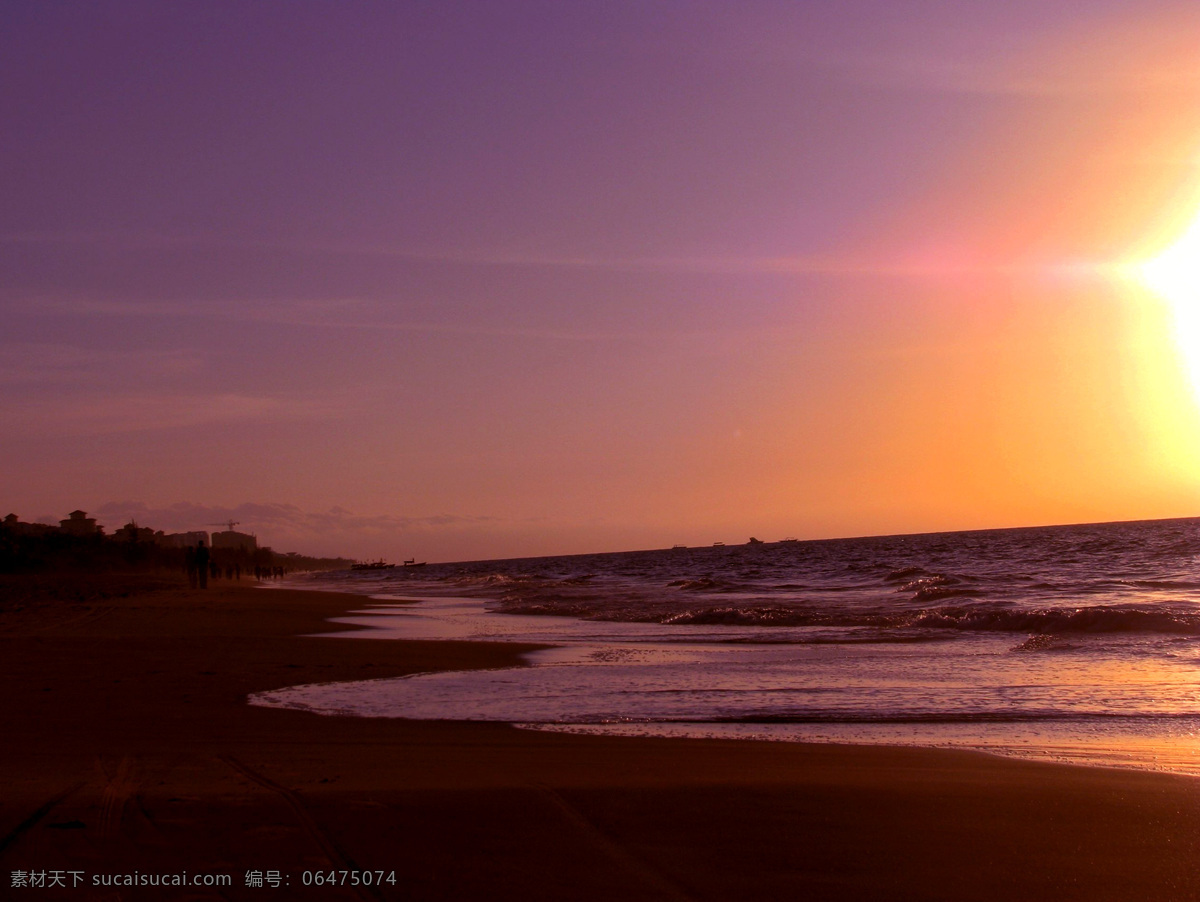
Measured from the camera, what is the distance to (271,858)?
400 centimetres

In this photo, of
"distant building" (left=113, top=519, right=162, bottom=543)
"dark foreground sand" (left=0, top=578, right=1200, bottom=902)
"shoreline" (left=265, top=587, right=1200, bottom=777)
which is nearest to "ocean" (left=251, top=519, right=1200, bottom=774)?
"shoreline" (left=265, top=587, right=1200, bottom=777)

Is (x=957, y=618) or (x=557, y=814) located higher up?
(x=557, y=814)

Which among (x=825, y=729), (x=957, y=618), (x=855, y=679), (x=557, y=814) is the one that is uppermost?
(x=557, y=814)

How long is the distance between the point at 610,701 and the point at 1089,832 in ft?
17.3

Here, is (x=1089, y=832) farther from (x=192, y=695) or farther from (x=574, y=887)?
(x=192, y=695)

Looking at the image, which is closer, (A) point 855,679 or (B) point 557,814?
(B) point 557,814

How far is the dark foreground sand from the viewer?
12.7 ft

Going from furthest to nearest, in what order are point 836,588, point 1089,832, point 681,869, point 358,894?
1. point 836,588
2. point 1089,832
3. point 681,869
4. point 358,894

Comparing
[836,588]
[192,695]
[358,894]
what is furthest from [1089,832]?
[836,588]

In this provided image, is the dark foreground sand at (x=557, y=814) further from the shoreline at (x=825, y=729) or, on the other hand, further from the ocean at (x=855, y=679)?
the ocean at (x=855, y=679)

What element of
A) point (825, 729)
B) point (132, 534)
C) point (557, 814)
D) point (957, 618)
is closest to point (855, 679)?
point (825, 729)

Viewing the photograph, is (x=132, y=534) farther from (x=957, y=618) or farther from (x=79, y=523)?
(x=957, y=618)

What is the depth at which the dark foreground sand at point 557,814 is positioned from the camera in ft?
12.7

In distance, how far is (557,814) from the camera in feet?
15.6
